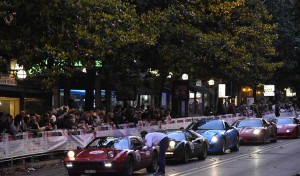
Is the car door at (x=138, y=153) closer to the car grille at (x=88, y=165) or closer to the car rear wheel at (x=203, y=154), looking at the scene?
the car grille at (x=88, y=165)

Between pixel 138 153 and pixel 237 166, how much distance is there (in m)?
3.93

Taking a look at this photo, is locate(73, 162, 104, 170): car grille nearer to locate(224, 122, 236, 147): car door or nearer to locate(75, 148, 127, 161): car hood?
locate(75, 148, 127, 161): car hood


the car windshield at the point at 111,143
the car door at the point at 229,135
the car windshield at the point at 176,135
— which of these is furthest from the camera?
the car door at the point at 229,135

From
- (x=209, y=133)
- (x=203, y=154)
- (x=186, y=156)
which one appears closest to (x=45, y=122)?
(x=186, y=156)

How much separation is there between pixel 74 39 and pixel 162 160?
426 centimetres

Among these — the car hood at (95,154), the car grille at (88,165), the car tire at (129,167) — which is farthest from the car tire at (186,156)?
the car grille at (88,165)

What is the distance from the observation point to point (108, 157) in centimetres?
1537

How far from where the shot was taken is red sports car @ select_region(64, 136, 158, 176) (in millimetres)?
15242

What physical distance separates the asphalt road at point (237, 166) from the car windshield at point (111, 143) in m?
1.29

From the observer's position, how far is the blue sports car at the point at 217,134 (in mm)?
23047

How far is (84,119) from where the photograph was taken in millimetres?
21750

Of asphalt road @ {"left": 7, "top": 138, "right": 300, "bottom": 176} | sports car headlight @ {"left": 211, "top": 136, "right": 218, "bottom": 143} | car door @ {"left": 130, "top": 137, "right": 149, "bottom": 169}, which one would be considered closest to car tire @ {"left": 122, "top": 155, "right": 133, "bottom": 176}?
car door @ {"left": 130, "top": 137, "right": 149, "bottom": 169}

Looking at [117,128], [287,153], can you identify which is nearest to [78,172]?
[117,128]

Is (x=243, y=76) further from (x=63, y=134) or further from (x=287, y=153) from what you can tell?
(x=63, y=134)
